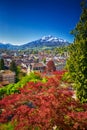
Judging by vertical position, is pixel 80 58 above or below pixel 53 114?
Result: above

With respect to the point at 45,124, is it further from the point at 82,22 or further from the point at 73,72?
the point at 82,22

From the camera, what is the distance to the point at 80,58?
1507 centimetres

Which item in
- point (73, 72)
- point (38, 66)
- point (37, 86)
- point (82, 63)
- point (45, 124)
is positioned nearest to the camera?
point (45, 124)

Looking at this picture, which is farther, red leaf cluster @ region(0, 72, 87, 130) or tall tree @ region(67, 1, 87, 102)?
tall tree @ region(67, 1, 87, 102)

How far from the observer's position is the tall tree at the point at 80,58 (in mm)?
15070

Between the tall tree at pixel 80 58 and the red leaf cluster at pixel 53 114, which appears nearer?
the red leaf cluster at pixel 53 114

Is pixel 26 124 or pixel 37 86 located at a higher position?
pixel 37 86

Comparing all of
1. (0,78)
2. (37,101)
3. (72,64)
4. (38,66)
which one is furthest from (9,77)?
(37,101)

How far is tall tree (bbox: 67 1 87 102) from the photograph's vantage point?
15.1 meters

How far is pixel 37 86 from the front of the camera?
13711 millimetres

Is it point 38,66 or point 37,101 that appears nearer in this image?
point 37,101

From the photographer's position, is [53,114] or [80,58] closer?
[53,114]

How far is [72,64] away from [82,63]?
1.38 metres

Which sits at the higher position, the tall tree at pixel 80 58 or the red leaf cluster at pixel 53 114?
the tall tree at pixel 80 58
